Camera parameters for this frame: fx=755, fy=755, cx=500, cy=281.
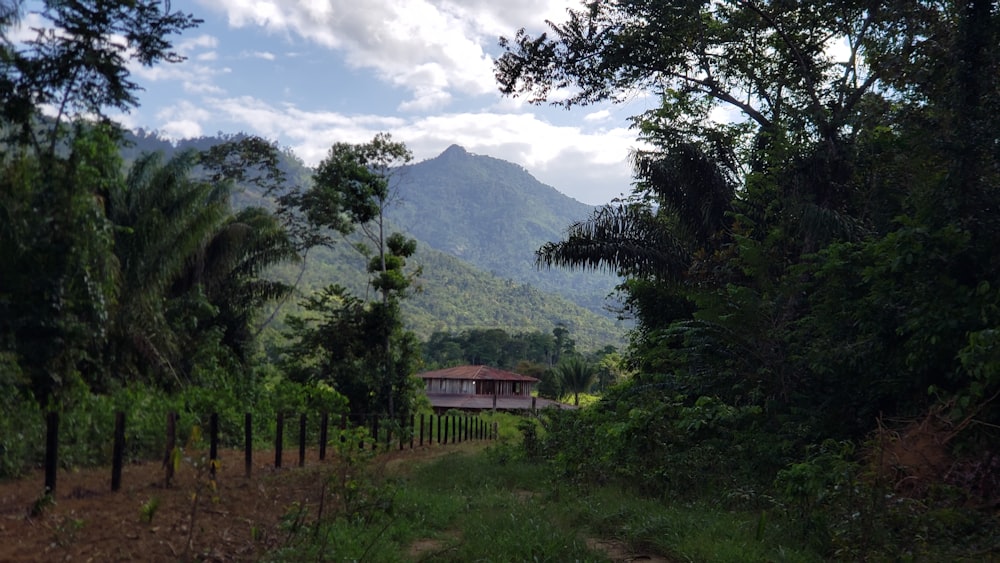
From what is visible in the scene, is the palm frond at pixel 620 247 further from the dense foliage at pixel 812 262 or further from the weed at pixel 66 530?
the weed at pixel 66 530

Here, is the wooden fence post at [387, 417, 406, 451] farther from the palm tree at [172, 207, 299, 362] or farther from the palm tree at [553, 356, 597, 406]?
the palm tree at [553, 356, 597, 406]

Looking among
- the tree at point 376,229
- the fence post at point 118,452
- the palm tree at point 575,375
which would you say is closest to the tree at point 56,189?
the fence post at point 118,452

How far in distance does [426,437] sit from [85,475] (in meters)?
21.4

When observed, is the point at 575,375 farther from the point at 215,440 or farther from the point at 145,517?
the point at 145,517

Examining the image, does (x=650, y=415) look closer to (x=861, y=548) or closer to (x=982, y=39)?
(x=861, y=548)

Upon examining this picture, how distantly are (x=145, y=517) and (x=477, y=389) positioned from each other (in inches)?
2077

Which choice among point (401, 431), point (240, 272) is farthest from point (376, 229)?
point (401, 431)

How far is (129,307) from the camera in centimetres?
1644

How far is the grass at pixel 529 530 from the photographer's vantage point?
6.05 m

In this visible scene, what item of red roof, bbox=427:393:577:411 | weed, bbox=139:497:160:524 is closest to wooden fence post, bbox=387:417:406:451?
weed, bbox=139:497:160:524

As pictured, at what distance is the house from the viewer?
188 feet

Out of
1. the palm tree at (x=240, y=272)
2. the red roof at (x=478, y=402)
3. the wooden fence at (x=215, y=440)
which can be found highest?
the palm tree at (x=240, y=272)

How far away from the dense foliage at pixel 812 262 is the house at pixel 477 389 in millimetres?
39016

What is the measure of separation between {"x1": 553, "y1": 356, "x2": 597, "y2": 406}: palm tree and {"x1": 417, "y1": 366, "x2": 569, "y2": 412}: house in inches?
118
